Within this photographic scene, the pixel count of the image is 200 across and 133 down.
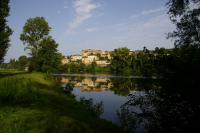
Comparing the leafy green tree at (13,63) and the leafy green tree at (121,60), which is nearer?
the leafy green tree at (121,60)

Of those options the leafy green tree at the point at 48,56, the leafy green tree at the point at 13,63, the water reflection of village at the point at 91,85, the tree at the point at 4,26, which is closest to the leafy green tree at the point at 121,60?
the water reflection of village at the point at 91,85

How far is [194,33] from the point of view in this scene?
9.99 m

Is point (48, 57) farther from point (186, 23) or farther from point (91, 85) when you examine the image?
Result: point (186, 23)

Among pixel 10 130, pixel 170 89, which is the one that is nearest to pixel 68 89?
pixel 10 130

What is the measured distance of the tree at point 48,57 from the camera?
30.4 metres

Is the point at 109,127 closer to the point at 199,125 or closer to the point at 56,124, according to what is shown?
the point at 56,124

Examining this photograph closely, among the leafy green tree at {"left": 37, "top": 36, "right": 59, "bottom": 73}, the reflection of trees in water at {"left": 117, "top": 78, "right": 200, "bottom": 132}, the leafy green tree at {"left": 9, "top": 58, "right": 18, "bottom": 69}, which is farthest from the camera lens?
the leafy green tree at {"left": 9, "top": 58, "right": 18, "bottom": 69}

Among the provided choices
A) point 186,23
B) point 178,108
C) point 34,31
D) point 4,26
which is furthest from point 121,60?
point 178,108

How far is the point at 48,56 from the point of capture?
1200 inches

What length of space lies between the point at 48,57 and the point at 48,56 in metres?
0.32

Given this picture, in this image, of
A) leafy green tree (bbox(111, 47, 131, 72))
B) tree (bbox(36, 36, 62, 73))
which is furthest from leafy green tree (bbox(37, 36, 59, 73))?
leafy green tree (bbox(111, 47, 131, 72))

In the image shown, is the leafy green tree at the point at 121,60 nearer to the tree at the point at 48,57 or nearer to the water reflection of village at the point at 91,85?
the water reflection of village at the point at 91,85

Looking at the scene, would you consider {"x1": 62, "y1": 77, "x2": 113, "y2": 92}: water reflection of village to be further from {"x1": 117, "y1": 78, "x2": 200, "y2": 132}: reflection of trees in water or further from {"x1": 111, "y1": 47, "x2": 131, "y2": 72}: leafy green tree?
{"x1": 111, "y1": 47, "x2": 131, "y2": 72}: leafy green tree

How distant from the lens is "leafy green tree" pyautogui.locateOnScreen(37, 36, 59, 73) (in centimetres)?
3035
